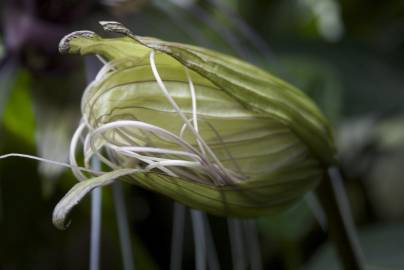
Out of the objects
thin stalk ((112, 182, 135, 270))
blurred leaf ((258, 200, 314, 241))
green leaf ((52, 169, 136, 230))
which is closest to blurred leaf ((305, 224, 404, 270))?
blurred leaf ((258, 200, 314, 241))

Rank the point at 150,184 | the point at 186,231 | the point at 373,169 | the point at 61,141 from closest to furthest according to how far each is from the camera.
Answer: the point at 150,184 → the point at 61,141 → the point at 186,231 → the point at 373,169

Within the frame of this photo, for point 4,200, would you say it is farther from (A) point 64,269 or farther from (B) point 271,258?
(B) point 271,258

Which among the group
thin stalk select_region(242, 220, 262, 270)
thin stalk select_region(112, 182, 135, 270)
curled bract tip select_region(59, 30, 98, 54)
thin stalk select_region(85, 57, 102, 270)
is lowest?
thin stalk select_region(242, 220, 262, 270)

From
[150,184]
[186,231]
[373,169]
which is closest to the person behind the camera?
[150,184]

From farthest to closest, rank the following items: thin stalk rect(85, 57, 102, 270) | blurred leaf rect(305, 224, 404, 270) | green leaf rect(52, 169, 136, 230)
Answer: blurred leaf rect(305, 224, 404, 270) → thin stalk rect(85, 57, 102, 270) → green leaf rect(52, 169, 136, 230)

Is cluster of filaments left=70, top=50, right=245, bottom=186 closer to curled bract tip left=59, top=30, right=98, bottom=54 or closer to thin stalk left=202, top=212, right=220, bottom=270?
curled bract tip left=59, top=30, right=98, bottom=54

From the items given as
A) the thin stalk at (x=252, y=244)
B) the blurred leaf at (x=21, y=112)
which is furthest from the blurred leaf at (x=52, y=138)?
the thin stalk at (x=252, y=244)

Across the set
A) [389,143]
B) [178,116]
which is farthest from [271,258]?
[178,116]
